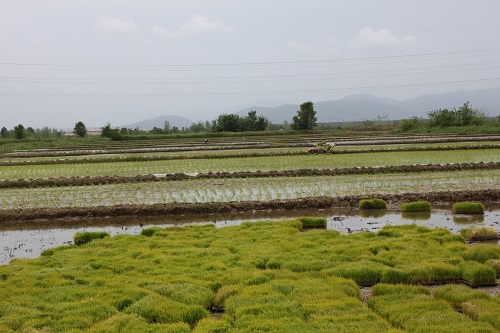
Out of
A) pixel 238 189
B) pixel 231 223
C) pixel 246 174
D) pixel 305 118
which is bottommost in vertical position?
pixel 231 223

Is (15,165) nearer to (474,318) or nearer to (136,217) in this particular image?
(136,217)

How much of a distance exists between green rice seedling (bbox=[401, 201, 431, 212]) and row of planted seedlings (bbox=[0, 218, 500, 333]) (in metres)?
3.37

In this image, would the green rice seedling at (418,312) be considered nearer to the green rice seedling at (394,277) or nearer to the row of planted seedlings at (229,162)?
the green rice seedling at (394,277)

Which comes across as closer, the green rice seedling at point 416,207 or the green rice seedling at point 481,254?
the green rice seedling at point 481,254

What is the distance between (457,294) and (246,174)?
15.4 meters

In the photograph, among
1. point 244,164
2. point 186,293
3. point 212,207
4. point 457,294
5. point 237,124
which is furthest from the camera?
point 237,124

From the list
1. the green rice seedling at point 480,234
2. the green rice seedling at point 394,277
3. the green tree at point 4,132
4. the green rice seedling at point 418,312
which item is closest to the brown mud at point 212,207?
the green rice seedling at point 480,234

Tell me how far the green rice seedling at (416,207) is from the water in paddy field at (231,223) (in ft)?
0.89

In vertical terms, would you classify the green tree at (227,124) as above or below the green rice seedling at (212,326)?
above

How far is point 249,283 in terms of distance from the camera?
7.30 meters

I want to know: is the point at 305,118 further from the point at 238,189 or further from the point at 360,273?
the point at 360,273

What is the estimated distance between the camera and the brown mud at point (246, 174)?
20.8 metres

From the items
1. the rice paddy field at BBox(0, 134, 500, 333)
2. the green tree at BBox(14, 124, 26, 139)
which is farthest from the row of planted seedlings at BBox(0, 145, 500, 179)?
the green tree at BBox(14, 124, 26, 139)

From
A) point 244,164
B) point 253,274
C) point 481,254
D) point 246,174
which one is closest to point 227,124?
point 244,164
